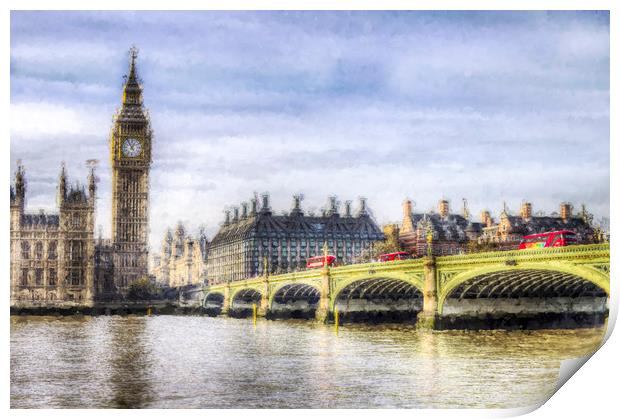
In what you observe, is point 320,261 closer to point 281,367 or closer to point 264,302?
point 264,302

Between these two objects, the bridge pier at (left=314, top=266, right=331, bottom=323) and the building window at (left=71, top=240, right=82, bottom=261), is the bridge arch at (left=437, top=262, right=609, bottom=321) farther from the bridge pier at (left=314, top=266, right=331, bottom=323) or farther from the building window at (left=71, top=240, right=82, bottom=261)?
the building window at (left=71, top=240, right=82, bottom=261)

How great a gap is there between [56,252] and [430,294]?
13.1 metres

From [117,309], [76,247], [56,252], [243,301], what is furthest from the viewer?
[243,301]

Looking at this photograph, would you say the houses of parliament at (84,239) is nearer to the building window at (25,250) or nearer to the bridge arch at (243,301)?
the building window at (25,250)

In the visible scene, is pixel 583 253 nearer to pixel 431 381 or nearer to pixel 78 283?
pixel 431 381

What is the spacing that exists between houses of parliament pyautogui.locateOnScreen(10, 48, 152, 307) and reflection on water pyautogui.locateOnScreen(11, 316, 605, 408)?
1339 mm

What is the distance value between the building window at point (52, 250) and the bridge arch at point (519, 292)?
13.2 m

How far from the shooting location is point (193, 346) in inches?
1141

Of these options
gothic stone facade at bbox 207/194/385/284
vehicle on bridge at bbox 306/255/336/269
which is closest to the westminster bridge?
vehicle on bridge at bbox 306/255/336/269

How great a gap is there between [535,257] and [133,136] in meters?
12.2

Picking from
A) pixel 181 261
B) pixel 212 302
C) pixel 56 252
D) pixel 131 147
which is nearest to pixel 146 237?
pixel 181 261

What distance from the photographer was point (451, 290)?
3478cm

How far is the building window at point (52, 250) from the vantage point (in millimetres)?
33562
